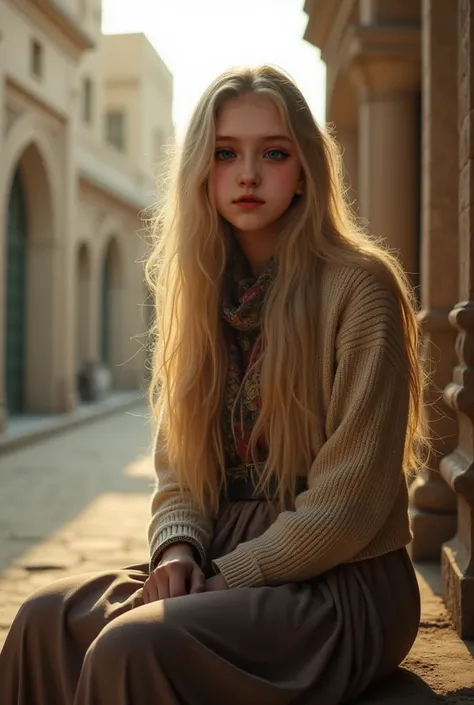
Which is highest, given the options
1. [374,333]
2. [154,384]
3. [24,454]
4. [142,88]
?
[142,88]

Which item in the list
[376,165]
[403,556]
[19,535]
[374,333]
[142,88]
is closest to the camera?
[374,333]

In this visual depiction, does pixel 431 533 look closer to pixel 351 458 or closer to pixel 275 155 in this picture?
pixel 351 458

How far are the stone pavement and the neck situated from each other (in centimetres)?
90

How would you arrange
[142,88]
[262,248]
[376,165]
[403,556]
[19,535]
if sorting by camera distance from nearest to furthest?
[403,556], [262,248], [19,535], [376,165], [142,88]

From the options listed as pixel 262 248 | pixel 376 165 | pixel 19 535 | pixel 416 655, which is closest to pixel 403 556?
pixel 416 655

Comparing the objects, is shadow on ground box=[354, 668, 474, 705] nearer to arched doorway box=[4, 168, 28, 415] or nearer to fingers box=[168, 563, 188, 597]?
fingers box=[168, 563, 188, 597]

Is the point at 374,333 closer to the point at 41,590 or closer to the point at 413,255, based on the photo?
the point at 41,590

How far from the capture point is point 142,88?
27.0 metres

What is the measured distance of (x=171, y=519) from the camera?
239cm

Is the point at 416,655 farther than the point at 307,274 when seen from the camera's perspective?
Yes

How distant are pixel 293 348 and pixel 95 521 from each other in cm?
429

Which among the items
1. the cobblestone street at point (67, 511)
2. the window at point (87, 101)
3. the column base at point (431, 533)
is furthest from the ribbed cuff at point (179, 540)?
the window at point (87, 101)

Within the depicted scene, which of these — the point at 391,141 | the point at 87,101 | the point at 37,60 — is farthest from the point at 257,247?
the point at 87,101

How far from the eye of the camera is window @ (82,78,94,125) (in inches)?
852
